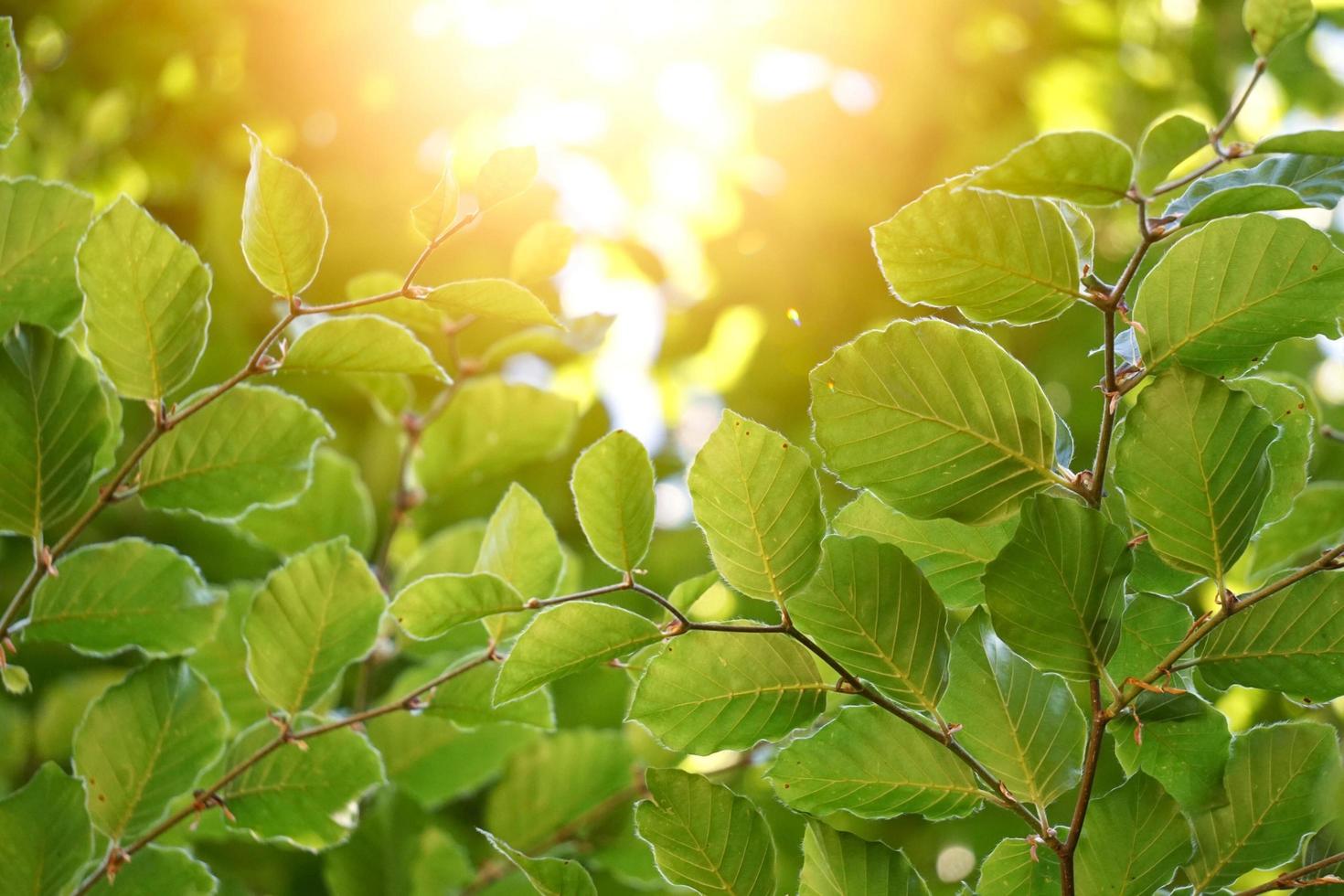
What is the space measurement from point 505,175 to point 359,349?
12cm

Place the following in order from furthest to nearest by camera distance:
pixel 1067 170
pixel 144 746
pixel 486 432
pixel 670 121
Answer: pixel 670 121, pixel 486 432, pixel 144 746, pixel 1067 170

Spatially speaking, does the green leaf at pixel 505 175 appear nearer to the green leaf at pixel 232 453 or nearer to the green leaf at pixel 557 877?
the green leaf at pixel 232 453

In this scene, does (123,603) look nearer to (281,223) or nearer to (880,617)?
(281,223)

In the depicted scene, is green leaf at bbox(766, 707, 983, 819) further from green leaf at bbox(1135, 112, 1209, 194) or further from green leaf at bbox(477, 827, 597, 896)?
green leaf at bbox(1135, 112, 1209, 194)

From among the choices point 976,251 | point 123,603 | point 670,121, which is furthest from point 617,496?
point 670,121

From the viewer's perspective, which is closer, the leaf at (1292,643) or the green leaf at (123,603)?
the leaf at (1292,643)

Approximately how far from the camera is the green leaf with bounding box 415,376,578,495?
3.17 feet

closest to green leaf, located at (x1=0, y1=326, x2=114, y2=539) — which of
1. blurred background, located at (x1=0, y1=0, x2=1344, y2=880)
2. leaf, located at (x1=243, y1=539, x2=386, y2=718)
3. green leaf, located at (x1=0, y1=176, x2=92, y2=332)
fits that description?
green leaf, located at (x1=0, y1=176, x2=92, y2=332)

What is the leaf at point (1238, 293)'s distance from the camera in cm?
41

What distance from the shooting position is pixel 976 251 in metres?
0.42

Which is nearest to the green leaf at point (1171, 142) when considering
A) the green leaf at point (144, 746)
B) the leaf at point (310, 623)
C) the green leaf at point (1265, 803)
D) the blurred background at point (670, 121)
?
the green leaf at point (1265, 803)

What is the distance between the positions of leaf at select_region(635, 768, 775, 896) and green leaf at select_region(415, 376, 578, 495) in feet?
1.80

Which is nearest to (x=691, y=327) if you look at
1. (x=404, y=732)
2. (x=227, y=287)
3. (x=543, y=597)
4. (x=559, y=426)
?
(x=227, y=287)

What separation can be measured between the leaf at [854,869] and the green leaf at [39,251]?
17.6 inches
